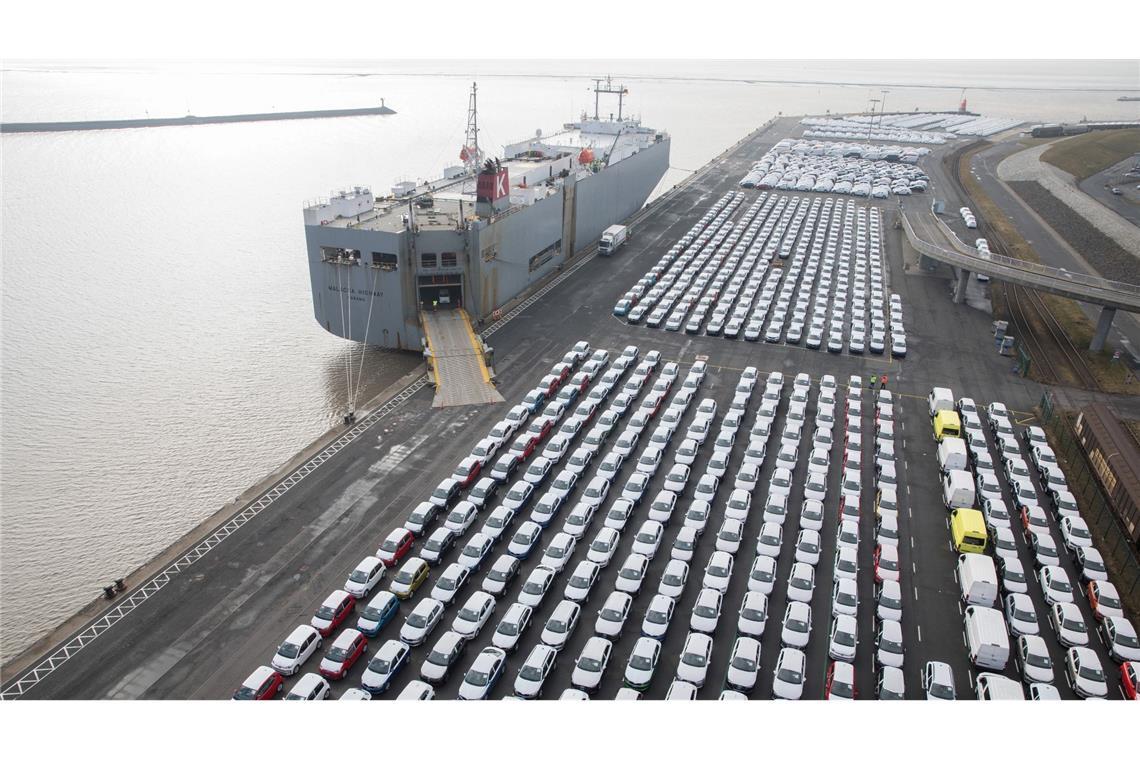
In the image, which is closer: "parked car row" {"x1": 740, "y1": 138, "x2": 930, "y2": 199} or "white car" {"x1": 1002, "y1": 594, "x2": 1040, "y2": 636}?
"white car" {"x1": 1002, "y1": 594, "x2": 1040, "y2": 636}

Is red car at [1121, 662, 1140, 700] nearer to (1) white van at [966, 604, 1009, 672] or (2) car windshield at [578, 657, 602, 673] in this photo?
(1) white van at [966, 604, 1009, 672]

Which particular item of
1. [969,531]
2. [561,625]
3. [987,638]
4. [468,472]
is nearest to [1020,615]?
[987,638]

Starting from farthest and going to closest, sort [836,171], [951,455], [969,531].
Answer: [836,171]
[951,455]
[969,531]

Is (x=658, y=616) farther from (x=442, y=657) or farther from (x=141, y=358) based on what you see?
(x=141, y=358)

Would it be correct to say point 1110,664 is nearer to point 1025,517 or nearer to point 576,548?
point 1025,517

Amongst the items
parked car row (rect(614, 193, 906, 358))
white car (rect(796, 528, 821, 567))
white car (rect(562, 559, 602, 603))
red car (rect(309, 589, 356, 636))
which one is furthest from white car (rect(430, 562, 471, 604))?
parked car row (rect(614, 193, 906, 358))
